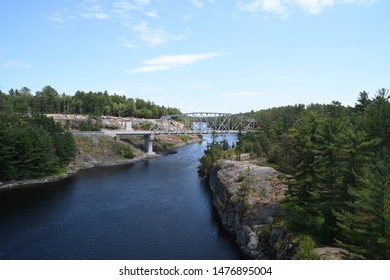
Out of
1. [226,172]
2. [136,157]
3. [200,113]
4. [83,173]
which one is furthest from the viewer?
[200,113]

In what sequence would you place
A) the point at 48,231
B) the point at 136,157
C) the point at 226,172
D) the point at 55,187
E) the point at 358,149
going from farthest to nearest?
the point at 136,157 < the point at 55,187 < the point at 226,172 < the point at 48,231 < the point at 358,149

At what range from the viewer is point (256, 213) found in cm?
4134

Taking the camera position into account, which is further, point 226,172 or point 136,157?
point 136,157

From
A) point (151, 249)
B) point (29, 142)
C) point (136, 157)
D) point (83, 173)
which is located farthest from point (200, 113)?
point (151, 249)

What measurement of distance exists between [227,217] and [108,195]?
26.7 meters

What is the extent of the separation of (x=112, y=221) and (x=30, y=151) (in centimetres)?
3266

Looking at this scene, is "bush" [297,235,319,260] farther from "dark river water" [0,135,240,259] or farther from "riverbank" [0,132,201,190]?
"riverbank" [0,132,201,190]

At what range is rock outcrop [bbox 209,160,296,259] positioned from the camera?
33.8 metres

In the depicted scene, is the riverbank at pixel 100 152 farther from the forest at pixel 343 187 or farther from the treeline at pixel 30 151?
the forest at pixel 343 187

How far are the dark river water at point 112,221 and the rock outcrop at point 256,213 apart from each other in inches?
84.1

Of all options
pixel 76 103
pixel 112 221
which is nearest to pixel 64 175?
pixel 112 221

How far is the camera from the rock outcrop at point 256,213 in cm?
3384

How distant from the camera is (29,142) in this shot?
69.4 meters

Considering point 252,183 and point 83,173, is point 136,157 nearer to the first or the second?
point 83,173
